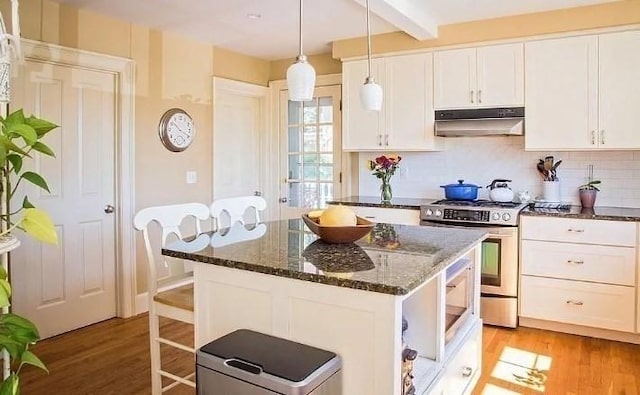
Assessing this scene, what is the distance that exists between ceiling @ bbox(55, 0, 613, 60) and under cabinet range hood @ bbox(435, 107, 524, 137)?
2.29 ft

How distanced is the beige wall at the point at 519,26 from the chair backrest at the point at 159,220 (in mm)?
2464

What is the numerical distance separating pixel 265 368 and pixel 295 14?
3004mm

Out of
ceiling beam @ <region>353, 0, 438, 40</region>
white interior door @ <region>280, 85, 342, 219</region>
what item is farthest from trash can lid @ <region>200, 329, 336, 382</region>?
white interior door @ <region>280, 85, 342, 219</region>

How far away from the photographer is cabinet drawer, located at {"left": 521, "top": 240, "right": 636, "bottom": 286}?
11.1 feet

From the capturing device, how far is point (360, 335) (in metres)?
1.62

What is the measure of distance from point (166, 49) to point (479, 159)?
2916mm

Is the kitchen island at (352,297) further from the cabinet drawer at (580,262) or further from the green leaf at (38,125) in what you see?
the cabinet drawer at (580,262)

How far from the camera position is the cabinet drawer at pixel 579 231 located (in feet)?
11.0

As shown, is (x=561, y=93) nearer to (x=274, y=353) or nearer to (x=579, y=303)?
(x=579, y=303)

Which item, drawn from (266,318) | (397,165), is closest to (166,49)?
(397,165)

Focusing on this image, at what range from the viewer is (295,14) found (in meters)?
3.80

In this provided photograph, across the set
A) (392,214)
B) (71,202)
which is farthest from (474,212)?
(71,202)

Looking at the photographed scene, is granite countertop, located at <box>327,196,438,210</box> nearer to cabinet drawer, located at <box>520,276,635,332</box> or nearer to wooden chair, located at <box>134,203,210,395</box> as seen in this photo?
cabinet drawer, located at <box>520,276,635,332</box>

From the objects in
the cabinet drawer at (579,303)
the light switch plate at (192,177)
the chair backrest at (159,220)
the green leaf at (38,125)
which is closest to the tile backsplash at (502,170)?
the cabinet drawer at (579,303)
